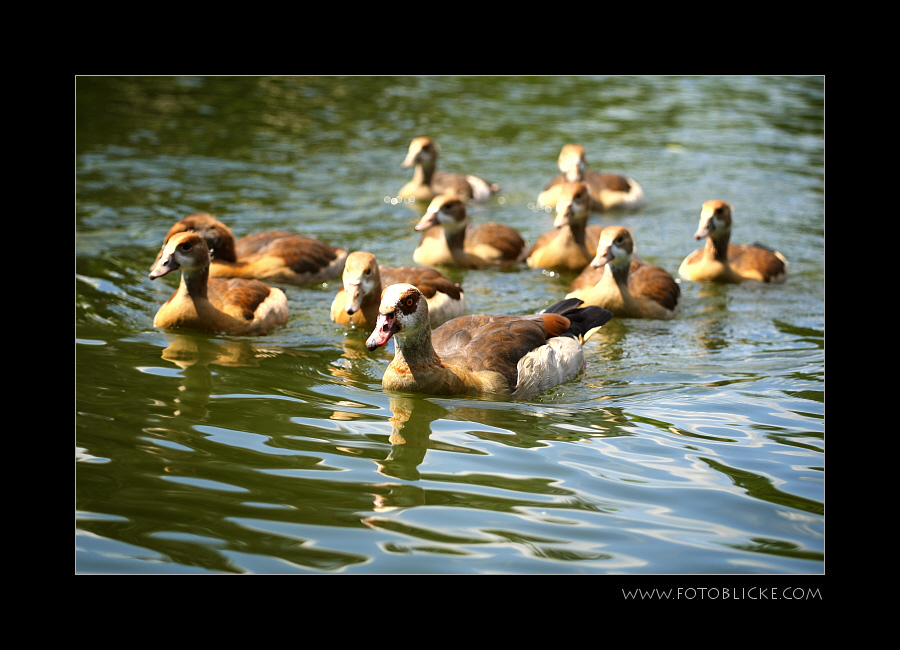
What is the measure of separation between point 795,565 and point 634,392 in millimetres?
3314

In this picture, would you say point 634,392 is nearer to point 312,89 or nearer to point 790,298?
point 790,298

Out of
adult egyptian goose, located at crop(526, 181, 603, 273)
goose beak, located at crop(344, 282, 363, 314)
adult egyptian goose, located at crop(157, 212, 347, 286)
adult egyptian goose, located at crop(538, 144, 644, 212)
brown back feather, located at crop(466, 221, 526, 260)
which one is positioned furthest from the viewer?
adult egyptian goose, located at crop(538, 144, 644, 212)

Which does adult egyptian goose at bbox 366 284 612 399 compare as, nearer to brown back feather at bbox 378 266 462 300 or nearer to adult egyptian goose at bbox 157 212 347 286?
brown back feather at bbox 378 266 462 300

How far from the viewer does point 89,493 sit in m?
6.73

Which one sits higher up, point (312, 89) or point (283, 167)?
point (312, 89)

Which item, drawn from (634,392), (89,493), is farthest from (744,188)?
(89,493)

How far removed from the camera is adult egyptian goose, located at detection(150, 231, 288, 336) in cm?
1066

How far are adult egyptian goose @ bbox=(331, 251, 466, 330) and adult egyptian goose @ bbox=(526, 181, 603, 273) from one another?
245 cm

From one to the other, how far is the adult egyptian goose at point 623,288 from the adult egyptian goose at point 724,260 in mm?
1397

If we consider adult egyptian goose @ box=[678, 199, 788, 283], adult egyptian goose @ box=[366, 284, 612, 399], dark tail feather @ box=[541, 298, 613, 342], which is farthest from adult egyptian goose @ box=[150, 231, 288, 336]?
adult egyptian goose @ box=[678, 199, 788, 283]

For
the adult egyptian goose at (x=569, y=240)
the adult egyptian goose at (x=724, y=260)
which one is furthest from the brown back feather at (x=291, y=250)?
the adult egyptian goose at (x=724, y=260)

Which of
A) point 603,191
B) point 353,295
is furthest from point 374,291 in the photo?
point 603,191

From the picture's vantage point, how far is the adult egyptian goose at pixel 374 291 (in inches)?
415

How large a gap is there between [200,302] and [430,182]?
7751 millimetres
